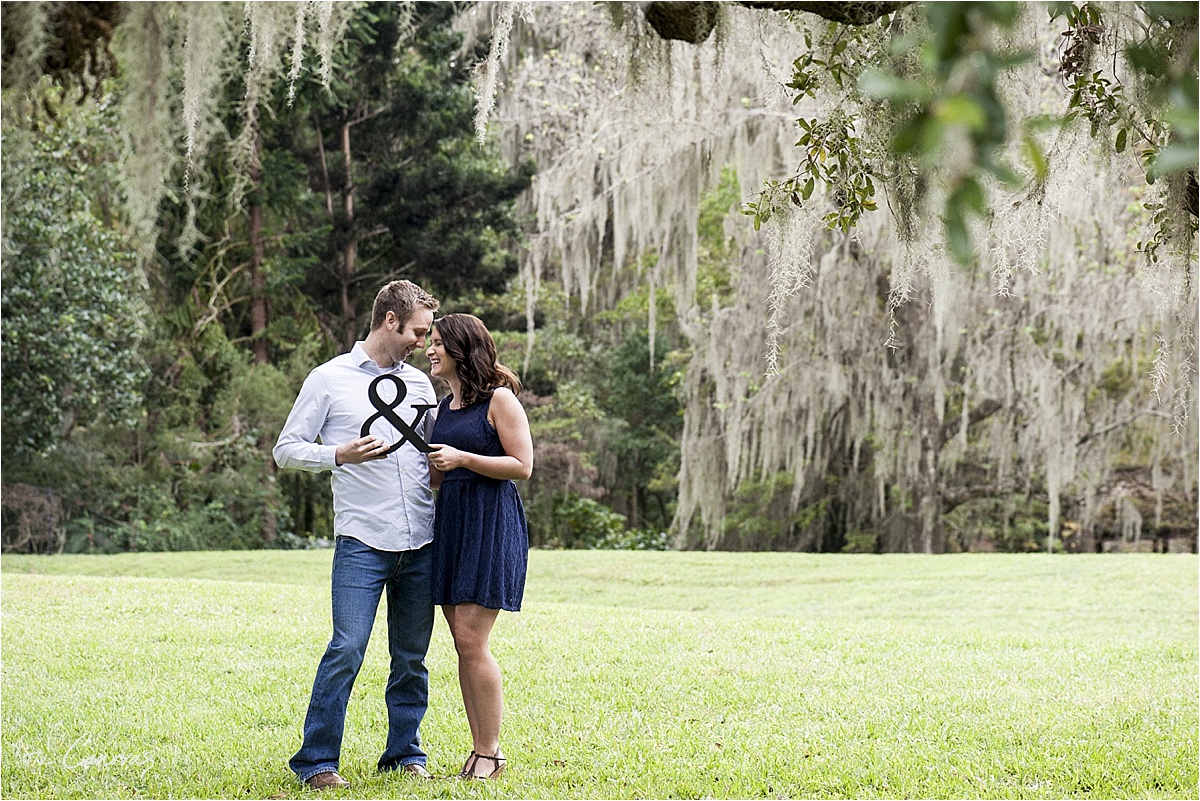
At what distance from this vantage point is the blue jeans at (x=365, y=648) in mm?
3355

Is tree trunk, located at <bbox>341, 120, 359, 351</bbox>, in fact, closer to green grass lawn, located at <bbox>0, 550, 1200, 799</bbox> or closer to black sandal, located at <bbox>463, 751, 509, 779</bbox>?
green grass lawn, located at <bbox>0, 550, 1200, 799</bbox>

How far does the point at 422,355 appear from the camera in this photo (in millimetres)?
16156

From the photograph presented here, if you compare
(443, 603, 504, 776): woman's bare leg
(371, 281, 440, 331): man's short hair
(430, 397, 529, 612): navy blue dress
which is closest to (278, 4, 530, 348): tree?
(371, 281, 440, 331): man's short hair

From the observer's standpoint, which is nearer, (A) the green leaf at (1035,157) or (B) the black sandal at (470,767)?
(A) the green leaf at (1035,157)

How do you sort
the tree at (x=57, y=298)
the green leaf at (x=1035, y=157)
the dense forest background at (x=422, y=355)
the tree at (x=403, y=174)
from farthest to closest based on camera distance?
1. the tree at (x=403, y=174)
2. the dense forest background at (x=422, y=355)
3. the tree at (x=57, y=298)
4. the green leaf at (x=1035, y=157)

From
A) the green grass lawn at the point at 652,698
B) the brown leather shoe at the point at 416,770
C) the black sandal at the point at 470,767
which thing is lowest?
the green grass lawn at the point at 652,698

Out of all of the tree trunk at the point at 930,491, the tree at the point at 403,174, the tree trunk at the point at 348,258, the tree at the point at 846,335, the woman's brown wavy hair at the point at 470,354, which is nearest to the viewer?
the woman's brown wavy hair at the point at 470,354

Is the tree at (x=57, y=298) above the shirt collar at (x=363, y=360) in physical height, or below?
above

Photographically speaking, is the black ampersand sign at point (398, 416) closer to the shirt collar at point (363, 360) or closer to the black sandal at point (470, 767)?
the shirt collar at point (363, 360)

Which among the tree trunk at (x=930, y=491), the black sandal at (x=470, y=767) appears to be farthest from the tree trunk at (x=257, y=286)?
the black sandal at (x=470, y=767)

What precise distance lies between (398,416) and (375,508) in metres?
0.29

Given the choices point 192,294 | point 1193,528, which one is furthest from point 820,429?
point 192,294

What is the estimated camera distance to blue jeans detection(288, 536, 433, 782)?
11.0 ft

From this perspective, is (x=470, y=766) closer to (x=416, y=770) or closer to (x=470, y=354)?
(x=416, y=770)
